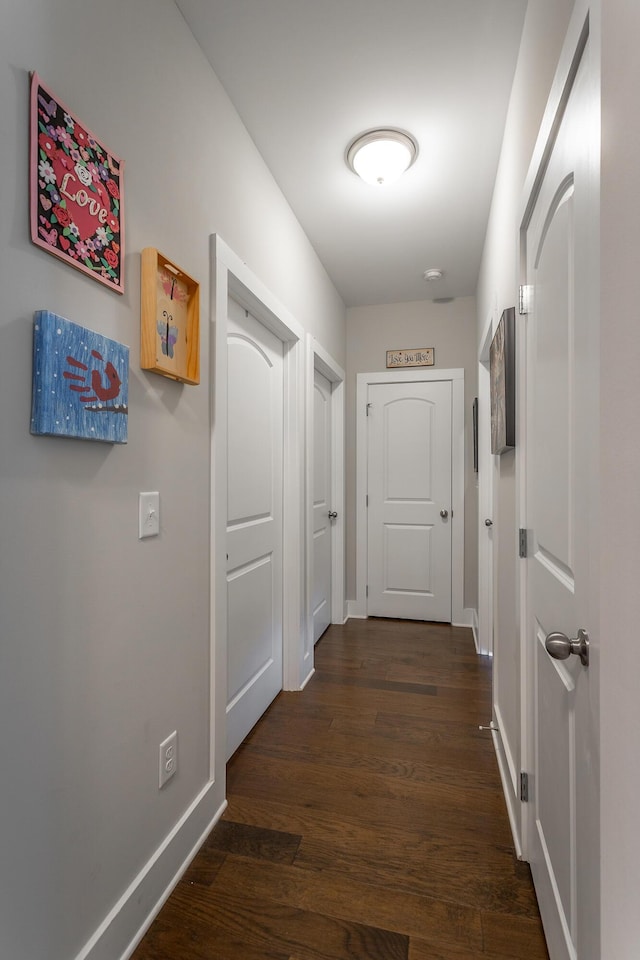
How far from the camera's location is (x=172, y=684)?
4.75 ft

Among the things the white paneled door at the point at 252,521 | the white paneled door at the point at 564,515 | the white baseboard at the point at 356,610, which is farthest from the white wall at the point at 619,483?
the white baseboard at the point at 356,610

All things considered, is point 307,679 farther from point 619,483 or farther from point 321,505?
point 619,483

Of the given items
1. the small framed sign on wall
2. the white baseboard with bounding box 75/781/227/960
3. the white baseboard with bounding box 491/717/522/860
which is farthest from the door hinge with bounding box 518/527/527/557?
the small framed sign on wall

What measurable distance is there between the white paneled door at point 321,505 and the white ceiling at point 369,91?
3.72ft

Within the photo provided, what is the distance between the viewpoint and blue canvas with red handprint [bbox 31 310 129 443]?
3.05 ft

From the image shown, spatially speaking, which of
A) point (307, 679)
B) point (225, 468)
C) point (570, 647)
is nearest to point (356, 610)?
point (307, 679)

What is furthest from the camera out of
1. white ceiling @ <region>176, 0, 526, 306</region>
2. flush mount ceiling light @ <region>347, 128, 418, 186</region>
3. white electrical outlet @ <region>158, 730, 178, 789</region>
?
flush mount ceiling light @ <region>347, 128, 418, 186</region>

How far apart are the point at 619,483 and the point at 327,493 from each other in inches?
123


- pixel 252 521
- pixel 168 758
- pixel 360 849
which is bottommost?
pixel 360 849

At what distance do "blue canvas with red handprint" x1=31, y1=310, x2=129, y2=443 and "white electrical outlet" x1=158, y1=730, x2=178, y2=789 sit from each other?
885 millimetres

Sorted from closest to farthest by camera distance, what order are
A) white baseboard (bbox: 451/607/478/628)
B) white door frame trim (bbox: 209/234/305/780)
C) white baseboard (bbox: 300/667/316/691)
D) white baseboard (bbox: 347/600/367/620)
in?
white door frame trim (bbox: 209/234/305/780) < white baseboard (bbox: 300/667/316/691) < white baseboard (bbox: 451/607/478/628) < white baseboard (bbox: 347/600/367/620)

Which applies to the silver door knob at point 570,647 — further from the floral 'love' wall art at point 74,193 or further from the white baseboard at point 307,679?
the white baseboard at point 307,679

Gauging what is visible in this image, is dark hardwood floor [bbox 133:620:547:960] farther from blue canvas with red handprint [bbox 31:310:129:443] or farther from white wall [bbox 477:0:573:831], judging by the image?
blue canvas with red handprint [bbox 31:310:129:443]

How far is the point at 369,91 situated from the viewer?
1.81m
